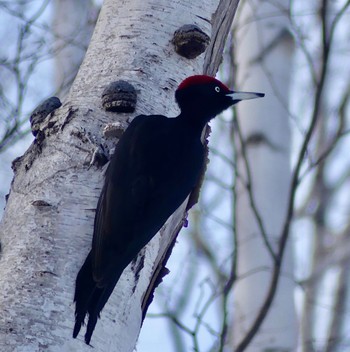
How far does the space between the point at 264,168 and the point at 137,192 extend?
2581mm

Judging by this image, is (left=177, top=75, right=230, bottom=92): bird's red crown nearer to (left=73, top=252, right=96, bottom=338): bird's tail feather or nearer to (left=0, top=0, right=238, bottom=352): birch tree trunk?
(left=0, top=0, right=238, bottom=352): birch tree trunk

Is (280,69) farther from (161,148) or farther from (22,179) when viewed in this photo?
(22,179)

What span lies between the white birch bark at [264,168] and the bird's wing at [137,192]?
6.05 feet

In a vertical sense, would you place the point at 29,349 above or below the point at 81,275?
below

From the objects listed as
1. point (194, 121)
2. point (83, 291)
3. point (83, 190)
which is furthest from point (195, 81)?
point (83, 291)

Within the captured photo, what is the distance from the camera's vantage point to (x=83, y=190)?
7.97 ft

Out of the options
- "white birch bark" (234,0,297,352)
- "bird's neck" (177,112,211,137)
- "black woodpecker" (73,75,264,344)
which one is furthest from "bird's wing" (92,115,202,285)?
"white birch bark" (234,0,297,352)

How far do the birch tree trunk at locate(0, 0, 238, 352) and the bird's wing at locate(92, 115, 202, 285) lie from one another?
2.1 inches

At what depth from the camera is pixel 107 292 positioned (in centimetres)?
224

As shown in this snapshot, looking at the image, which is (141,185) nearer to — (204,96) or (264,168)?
(204,96)

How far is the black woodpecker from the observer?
2.24 m

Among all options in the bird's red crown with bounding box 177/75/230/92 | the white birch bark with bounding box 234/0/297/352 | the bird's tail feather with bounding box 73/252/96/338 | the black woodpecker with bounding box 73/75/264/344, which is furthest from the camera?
the white birch bark with bounding box 234/0/297/352

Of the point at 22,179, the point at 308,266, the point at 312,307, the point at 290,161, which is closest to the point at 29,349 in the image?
the point at 22,179

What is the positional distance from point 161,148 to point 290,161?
2578 mm
